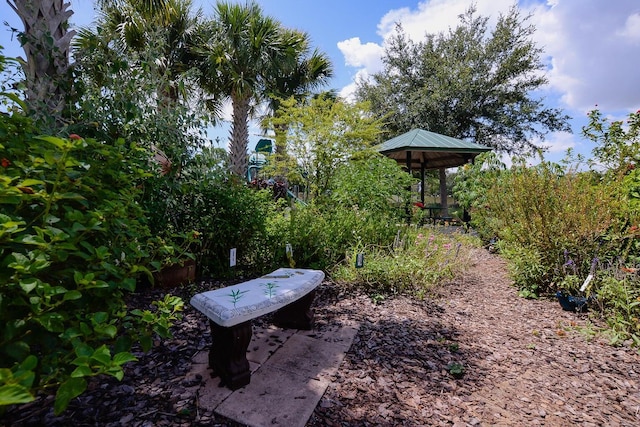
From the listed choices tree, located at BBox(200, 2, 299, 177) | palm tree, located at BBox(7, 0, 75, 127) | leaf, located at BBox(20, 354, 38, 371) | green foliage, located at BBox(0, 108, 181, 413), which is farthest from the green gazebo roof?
leaf, located at BBox(20, 354, 38, 371)

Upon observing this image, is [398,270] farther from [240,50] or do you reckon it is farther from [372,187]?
[240,50]

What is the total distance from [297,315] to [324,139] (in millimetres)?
3428

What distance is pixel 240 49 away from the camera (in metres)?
8.10

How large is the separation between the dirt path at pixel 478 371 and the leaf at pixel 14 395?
4.29 ft

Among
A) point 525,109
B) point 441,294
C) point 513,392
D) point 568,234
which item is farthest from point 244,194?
point 525,109

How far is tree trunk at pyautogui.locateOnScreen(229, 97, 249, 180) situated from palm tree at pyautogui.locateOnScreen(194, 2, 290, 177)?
1.01 ft

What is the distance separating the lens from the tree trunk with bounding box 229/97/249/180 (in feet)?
29.9

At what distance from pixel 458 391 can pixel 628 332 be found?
5.95 ft

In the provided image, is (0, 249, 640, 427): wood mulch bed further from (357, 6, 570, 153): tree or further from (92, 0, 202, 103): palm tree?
(357, 6, 570, 153): tree

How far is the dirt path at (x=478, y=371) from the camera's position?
1.70 metres

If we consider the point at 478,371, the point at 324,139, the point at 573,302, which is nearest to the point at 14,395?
the point at 478,371

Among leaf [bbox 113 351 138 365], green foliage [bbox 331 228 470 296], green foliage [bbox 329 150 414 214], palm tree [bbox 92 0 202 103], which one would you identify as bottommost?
green foliage [bbox 331 228 470 296]

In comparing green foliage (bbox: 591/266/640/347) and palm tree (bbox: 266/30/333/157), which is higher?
palm tree (bbox: 266/30/333/157)

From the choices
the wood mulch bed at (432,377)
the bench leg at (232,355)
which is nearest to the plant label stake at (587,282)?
the wood mulch bed at (432,377)
